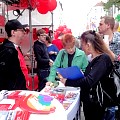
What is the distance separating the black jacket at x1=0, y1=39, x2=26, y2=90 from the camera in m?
2.67

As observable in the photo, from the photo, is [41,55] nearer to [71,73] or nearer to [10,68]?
[10,68]

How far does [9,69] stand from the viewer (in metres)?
2.71

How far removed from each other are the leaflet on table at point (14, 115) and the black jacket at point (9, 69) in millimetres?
1376

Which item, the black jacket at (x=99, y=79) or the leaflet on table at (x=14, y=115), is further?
the black jacket at (x=99, y=79)

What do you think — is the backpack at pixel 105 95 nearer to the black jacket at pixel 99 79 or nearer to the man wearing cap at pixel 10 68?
the black jacket at pixel 99 79

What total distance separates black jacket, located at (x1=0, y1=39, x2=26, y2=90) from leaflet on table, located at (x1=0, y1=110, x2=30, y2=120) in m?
1.38

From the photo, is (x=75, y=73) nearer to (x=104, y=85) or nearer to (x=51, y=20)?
(x=104, y=85)

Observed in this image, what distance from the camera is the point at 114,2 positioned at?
13.7m

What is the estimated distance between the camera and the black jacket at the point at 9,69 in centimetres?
267

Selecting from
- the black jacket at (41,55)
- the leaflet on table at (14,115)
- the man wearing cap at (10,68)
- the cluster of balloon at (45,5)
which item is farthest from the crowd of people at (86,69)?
the cluster of balloon at (45,5)

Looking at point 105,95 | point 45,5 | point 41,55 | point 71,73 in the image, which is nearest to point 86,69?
point 71,73

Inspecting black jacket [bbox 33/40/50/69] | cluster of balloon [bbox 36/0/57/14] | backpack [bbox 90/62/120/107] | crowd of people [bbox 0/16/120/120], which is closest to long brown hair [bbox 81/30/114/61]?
crowd of people [bbox 0/16/120/120]

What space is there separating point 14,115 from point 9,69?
4.77ft

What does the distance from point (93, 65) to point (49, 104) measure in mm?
942
